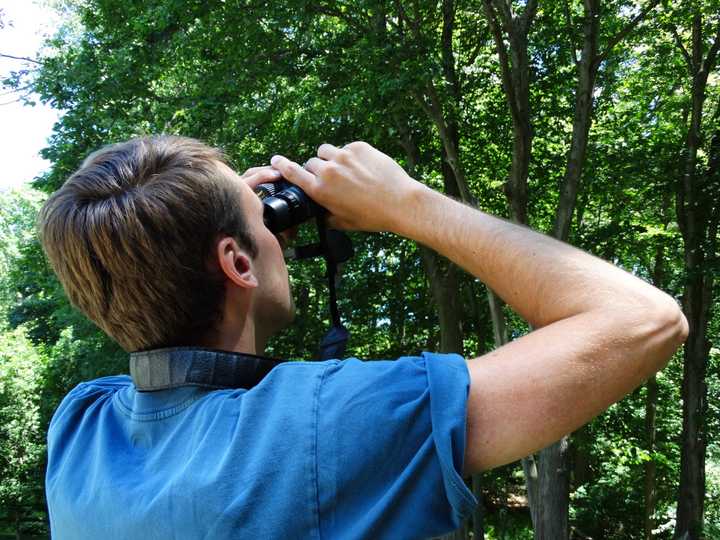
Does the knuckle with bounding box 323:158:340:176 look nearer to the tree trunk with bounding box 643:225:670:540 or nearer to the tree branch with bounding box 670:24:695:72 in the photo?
the tree branch with bounding box 670:24:695:72

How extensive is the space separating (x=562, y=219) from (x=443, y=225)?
26.6 feet

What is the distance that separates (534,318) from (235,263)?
507 mm

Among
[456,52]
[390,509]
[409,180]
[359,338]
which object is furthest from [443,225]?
[359,338]

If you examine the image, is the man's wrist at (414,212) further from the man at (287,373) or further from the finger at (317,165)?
the finger at (317,165)

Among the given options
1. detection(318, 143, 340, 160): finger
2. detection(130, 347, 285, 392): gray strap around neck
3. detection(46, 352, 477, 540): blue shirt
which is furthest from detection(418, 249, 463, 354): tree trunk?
detection(46, 352, 477, 540): blue shirt

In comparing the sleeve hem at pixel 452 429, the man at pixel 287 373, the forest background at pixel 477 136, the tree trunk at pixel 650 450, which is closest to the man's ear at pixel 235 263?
the man at pixel 287 373

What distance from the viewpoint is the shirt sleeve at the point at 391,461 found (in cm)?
87

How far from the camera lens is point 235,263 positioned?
3.77 feet

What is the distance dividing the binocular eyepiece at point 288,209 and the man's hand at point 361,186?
0.09 feet

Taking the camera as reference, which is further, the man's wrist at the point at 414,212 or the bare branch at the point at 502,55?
the bare branch at the point at 502,55

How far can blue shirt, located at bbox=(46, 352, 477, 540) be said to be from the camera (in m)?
0.87

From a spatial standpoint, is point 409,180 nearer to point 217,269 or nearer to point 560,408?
point 217,269

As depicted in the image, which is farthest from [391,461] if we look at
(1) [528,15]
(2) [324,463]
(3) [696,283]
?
(3) [696,283]

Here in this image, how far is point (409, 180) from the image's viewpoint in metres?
1.20
